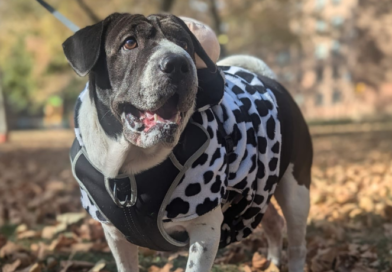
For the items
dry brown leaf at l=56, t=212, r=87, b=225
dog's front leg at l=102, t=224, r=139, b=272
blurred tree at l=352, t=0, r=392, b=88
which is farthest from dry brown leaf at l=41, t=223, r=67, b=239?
blurred tree at l=352, t=0, r=392, b=88

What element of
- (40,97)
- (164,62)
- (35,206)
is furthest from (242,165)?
(40,97)

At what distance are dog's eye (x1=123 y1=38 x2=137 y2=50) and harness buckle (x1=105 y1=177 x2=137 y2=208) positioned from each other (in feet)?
2.06

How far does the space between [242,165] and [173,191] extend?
0.50 m

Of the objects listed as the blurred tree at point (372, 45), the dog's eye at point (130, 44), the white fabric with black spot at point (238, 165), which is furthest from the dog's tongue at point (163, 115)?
the blurred tree at point (372, 45)

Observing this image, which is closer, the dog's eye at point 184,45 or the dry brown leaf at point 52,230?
the dog's eye at point 184,45

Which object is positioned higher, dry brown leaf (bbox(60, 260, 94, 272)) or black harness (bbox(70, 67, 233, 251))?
black harness (bbox(70, 67, 233, 251))

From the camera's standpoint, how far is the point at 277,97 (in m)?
3.21

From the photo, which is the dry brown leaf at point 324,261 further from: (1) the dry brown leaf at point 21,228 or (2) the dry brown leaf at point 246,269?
(1) the dry brown leaf at point 21,228

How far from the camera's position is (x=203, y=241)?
89.9 inches

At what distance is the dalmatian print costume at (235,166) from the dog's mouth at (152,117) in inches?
9.1

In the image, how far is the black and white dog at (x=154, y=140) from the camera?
2102mm

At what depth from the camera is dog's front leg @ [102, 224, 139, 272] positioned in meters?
2.53

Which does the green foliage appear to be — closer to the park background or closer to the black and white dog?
the park background

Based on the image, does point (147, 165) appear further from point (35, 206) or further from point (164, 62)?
point (35, 206)
